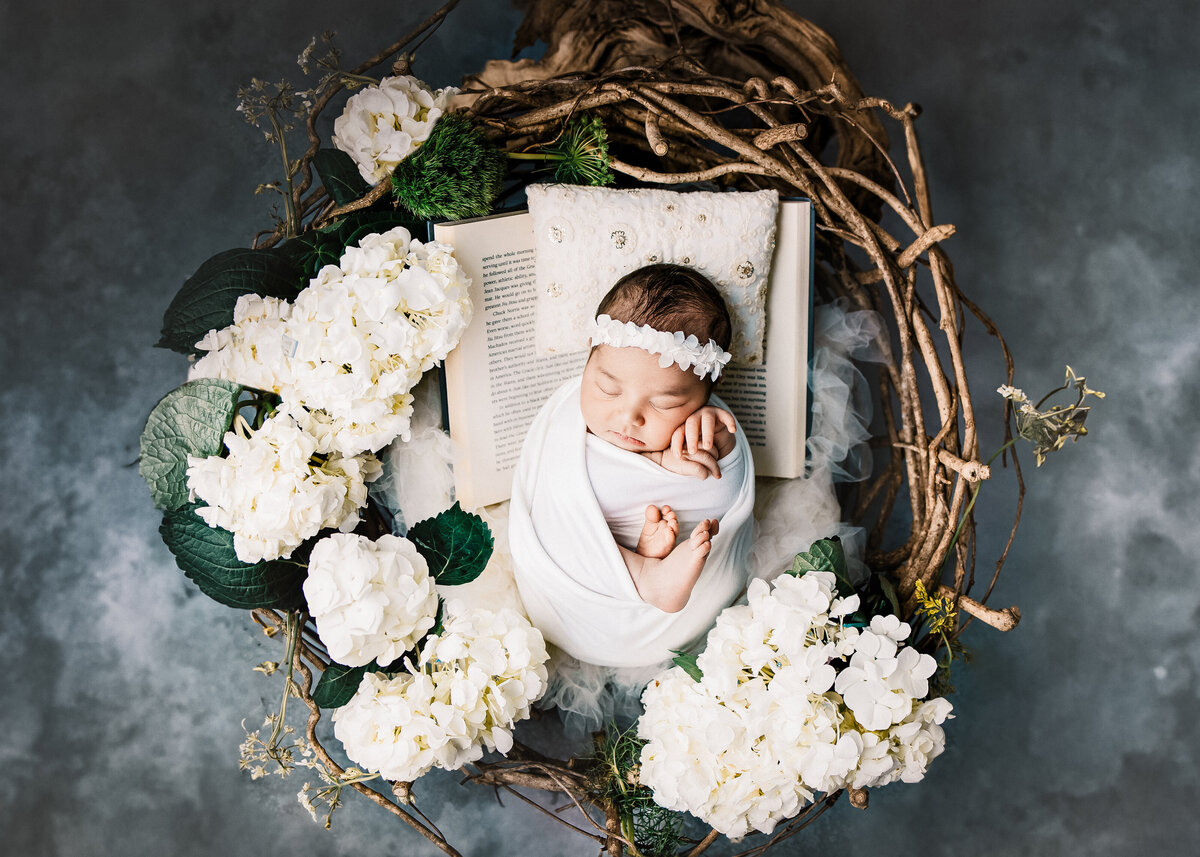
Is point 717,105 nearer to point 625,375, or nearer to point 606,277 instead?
point 606,277

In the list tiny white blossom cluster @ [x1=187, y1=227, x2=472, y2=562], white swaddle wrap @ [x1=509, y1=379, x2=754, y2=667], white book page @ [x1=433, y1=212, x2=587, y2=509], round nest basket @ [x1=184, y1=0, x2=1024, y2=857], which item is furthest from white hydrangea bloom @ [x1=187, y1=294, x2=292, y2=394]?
white swaddle wrap @ [x1=509, y1=379, x2=754, y2=667]

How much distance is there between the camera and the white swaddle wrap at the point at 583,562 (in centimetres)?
157

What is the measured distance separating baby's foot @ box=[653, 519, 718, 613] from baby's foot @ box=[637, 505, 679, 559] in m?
0.02

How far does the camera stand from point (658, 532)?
156 centimetres

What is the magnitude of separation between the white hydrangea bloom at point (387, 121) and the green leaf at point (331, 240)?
0.10 meters

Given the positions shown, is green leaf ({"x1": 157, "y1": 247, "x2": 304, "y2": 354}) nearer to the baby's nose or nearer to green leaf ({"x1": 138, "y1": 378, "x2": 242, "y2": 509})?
green leaf ({"x1": 138, "y1": 378, "x2": 242, "y2": 509})

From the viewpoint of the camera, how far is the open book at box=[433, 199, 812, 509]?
5.56 feet

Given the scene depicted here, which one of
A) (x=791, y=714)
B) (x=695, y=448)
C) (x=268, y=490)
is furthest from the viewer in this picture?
(x=695, y=448)

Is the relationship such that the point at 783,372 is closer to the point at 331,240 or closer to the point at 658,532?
the point at 658,532

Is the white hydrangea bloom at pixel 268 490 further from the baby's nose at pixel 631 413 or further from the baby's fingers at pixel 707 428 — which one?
the baby's fingers at pixel 707 428

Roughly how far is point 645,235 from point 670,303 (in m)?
0.18

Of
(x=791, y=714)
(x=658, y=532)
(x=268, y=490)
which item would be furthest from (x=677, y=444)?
(x=268, y=490)

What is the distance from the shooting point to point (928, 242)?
155 cm

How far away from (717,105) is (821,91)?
45cm
